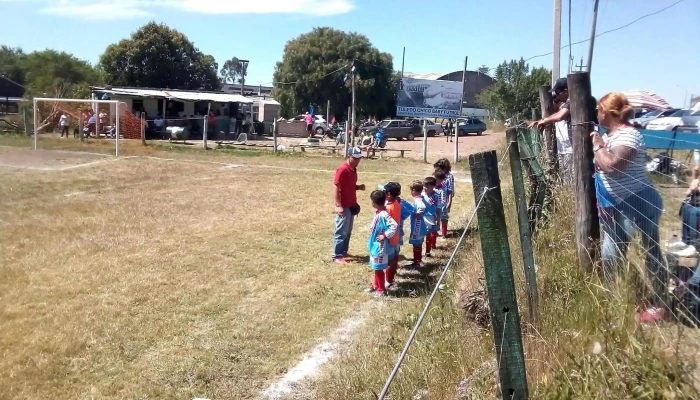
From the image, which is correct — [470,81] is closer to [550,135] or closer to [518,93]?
[518,93]

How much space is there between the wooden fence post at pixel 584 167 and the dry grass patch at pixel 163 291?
2.42 meters

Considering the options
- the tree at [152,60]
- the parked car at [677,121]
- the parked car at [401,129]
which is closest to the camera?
the parked car at [677,121]

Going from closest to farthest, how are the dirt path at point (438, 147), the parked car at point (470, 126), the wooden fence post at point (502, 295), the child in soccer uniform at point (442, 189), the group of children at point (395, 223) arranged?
the wooden fence post at point (502, 295) → the group of children at point (395, 223) → the child in soccer uniform at point (442, 189) → the dirt path at point (438, 147) → the parked car at point (470, 126)

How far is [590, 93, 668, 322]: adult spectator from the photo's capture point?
12.7 feet

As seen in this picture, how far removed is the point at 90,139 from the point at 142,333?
26.0m

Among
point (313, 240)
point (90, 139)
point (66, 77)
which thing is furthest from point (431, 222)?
point (66, 77)

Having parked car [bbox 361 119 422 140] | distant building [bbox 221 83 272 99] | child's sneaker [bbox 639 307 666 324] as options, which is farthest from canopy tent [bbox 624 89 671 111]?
distant building [bbox 221 83 272 99]

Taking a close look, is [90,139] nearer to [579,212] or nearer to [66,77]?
[579,212]

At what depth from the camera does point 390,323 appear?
19.9 feet

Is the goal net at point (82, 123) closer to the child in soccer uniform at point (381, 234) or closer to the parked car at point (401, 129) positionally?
the parked car at point (401, 129)

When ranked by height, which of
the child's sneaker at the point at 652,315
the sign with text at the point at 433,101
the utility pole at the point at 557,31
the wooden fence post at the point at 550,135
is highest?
the utility pole at the point at 557,31

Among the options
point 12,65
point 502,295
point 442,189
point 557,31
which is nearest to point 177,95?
point 557,31

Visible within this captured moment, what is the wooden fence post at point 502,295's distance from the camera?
2.91 m

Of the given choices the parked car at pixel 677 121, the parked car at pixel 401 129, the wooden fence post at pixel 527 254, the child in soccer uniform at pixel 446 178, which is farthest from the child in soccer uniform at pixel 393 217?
the parked car at pixel 401 129
